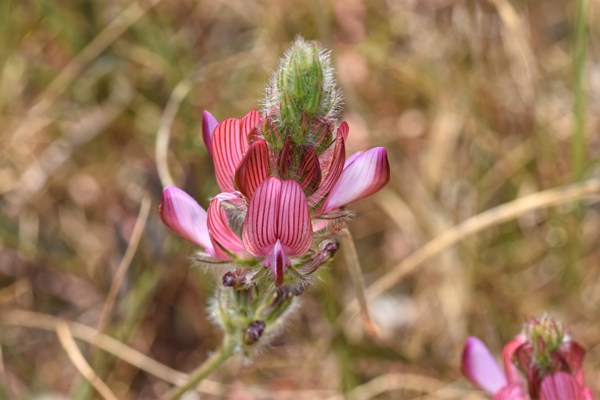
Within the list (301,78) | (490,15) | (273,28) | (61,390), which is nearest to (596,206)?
(490,15)

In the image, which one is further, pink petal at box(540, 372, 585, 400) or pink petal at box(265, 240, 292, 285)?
pink petal at box(540, 372, 585, 400)

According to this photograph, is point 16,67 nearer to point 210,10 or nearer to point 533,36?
point 210,10

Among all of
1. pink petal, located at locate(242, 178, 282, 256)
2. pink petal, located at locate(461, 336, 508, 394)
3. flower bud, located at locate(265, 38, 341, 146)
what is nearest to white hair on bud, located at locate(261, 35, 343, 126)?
flower bud, located at locate(265, 38, 341, 146)

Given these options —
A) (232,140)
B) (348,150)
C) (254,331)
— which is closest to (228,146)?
(232,140)

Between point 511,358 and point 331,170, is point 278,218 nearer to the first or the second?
point 331,170

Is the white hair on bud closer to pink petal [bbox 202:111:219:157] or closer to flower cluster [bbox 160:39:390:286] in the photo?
flower cluster [bbox 160:39:390:286]
